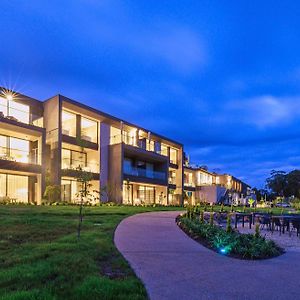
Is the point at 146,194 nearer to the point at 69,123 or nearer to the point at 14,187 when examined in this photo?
the point at 69,123

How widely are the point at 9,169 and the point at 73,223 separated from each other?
38.3 ft

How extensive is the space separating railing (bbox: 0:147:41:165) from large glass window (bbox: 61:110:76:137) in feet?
14.4

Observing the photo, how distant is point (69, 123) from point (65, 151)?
2.60 m

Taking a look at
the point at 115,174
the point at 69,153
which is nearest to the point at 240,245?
the point at 69,153

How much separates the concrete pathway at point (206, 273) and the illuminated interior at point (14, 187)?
19.0 meters

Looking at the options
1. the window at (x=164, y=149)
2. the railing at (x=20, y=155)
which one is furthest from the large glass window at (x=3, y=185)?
the window at (x=164, y=149)

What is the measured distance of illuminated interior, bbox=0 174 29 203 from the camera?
2555 centimetres

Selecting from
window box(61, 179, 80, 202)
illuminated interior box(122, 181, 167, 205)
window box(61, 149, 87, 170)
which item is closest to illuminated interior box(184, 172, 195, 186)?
illuminated interior box(122, 181, 167, 205)

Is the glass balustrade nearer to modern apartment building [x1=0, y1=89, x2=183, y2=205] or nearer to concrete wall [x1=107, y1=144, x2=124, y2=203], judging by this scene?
modern apartment building [x1=0, y1=89, x2=183, y2=205]

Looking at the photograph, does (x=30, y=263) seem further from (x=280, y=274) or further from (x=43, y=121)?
(x=43, y=121)

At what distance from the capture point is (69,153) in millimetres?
30734

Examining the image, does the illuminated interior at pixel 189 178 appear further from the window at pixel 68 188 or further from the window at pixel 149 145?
the window at pixel 68 188

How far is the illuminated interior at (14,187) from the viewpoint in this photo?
83.8 feet

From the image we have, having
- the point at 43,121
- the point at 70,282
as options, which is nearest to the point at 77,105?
the point at 43,121
